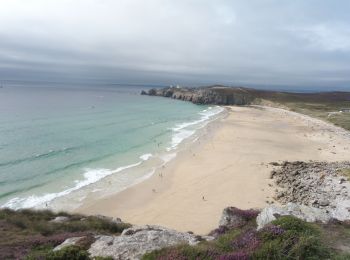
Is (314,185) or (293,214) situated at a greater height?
(293,214)

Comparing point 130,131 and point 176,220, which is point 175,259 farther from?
point 130,131

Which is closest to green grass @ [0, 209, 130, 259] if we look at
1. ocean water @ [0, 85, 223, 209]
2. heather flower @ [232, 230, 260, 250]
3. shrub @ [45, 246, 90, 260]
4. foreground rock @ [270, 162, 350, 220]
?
shrub @ [45, 246, 90, 260]

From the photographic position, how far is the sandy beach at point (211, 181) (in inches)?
951

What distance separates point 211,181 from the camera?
31859 millimetres

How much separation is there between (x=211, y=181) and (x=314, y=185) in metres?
8.40

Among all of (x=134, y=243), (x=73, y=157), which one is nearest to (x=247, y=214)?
(x=134, y=243)

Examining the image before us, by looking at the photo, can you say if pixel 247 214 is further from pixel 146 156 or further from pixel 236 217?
pixel 146 156

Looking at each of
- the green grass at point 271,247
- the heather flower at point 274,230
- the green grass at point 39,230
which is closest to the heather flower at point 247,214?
the green grass at point 271,247

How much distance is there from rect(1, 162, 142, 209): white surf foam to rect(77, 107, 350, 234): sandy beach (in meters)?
3.02

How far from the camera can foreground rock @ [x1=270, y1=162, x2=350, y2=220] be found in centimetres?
2475

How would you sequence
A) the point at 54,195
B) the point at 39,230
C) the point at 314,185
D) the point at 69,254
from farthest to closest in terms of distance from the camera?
the point at 314,185
the point at 54,195
the point at 39,230
the point at 69,254

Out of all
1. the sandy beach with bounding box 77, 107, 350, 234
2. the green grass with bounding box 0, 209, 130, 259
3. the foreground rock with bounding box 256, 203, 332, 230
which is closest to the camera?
the green grass with bounding box 0, 209, 130, 259

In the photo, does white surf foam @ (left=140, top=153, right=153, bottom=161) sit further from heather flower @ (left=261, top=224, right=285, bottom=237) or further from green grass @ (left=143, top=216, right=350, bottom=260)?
heather flower @ (left=261, top=224, right=285, bottom=237)

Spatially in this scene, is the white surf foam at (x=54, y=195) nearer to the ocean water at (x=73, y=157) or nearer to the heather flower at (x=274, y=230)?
the ocean water at (x=73, y=157)
